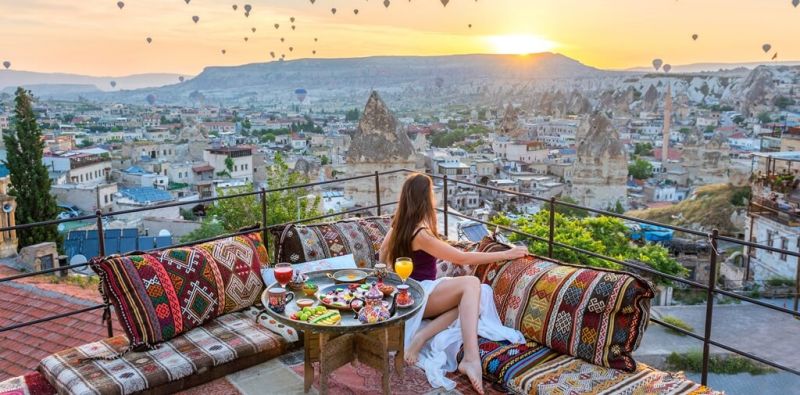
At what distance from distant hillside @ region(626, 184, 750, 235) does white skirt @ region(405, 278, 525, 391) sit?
25.2m

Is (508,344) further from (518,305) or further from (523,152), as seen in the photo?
(523,152)

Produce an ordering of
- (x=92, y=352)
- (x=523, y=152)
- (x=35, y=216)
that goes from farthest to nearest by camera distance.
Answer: (x=523, y=152), (x=35, y=216), (x=92, y=352)

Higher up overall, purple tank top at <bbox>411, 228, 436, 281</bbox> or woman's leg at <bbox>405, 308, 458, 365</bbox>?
purple tank top at <bbox>411, 228, 436, 281</bbox>

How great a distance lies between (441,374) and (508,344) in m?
0.36

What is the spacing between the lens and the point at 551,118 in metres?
92.8

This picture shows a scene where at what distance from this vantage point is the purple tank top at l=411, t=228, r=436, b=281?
3.28 meters

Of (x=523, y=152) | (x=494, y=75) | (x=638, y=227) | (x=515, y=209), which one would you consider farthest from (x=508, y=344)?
(x=494, y=75)

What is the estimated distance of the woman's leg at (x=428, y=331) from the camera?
10.2ft

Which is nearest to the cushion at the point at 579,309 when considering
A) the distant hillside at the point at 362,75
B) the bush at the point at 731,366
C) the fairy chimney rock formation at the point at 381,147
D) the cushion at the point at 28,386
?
the cushion at the point at 28,386

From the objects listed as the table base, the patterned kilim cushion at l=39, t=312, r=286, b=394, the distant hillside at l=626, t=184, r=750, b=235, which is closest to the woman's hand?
the table base

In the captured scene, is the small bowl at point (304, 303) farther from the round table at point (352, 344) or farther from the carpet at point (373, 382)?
the carpet at point (373, 382)

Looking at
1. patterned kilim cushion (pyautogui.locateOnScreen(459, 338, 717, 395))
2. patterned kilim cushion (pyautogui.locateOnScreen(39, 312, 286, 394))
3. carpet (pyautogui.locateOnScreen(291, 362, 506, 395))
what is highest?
patterned kilim cushion (pyautogui.locateOnScreen(39, 312, 286, 394))

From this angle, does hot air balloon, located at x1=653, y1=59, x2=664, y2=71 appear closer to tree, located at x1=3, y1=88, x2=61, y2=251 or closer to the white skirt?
tree, located at x1=3, y1=88, x2=61, y2=251

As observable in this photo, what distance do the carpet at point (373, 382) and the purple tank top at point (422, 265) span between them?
0.46 m
